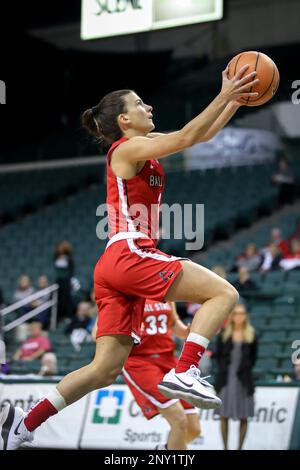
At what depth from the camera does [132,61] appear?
21719 millimetres

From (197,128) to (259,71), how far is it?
54 cm

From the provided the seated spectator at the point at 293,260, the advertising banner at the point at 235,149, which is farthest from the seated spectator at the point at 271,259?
the advertising banner at the point at 235,149

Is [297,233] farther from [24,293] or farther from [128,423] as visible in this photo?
[128,423]

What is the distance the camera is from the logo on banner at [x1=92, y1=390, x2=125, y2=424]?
9.33m

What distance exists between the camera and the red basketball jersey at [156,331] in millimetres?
6742

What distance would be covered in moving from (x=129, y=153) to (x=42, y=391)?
5512mm

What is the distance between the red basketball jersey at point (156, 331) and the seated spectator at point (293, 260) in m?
6.15

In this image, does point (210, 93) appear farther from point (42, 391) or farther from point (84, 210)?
point (42, 391)

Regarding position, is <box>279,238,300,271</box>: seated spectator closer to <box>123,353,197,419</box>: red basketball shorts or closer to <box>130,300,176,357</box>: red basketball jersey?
<box>130,300,176,357</box>: red basketball jersey

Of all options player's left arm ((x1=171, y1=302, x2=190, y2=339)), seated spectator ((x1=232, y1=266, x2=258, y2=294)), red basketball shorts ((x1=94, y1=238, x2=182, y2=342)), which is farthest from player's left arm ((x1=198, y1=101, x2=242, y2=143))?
seated spectator ((x1=232, y1=266, x2=258, y2=294))

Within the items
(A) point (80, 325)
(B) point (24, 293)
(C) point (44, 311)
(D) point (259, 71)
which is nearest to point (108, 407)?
(A) point (80, 325)

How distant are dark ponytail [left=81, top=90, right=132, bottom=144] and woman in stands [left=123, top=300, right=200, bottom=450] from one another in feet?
6.33

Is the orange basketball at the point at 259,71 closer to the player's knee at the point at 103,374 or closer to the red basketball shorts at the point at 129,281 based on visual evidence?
the red basketball shorts at the point at 129,281

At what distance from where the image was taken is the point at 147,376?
6648mm
